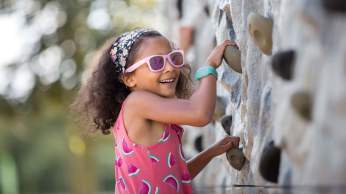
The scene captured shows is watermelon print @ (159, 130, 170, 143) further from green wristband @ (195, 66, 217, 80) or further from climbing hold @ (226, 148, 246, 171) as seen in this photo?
climbing hold @ (226, 148, 246, 171)

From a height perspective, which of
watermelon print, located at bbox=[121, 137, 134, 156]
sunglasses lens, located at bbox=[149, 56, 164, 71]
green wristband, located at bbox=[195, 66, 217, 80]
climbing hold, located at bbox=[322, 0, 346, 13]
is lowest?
watermelon print, located at bbox=[121, 137, 134, 156]

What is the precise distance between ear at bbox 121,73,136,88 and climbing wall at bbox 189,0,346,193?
1.37 ft

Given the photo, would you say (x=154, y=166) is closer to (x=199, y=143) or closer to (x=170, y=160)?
(x=170, y=160)

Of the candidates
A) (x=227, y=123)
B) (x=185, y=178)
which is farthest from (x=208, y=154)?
(x=227, y=123)

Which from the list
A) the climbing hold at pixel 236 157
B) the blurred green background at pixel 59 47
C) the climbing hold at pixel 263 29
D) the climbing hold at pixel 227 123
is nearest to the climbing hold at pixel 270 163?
the climbing hold at pixel 263 29

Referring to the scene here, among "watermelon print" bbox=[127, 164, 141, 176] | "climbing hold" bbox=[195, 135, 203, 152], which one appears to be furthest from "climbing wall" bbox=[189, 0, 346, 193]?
"climbing hold" bbox=[195, 135, 203, 152]

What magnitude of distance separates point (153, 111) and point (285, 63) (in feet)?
1.96

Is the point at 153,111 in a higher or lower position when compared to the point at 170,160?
higher

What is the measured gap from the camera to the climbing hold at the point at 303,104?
229cm

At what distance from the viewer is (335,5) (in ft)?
7.12

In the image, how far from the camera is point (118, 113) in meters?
3.21

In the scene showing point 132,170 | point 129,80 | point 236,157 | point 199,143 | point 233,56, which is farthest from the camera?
point 199,143

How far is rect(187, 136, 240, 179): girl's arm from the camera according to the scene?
327 cm

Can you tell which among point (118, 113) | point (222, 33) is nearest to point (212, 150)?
point (118, 113)
